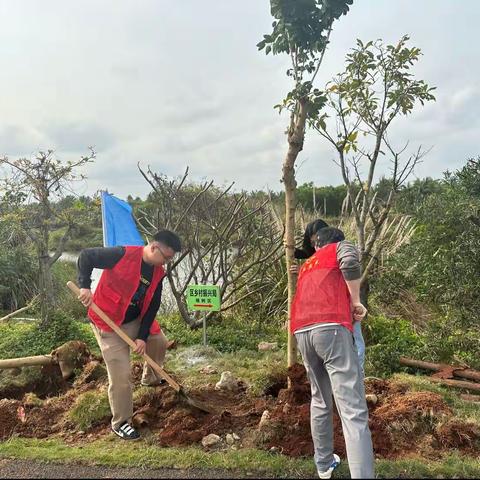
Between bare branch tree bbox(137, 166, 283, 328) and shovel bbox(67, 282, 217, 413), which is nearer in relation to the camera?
shovel bbox(67, 282, 217, 413)

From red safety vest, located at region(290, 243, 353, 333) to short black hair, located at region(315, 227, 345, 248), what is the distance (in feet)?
0.51

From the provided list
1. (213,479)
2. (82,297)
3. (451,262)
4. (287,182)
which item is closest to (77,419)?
(82,297)

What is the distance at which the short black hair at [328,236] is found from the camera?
380 cm

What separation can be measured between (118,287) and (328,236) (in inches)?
78.7

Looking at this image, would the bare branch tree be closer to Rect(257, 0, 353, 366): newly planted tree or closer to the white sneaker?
Rect(257, 0, 353, 366): newly planted tree

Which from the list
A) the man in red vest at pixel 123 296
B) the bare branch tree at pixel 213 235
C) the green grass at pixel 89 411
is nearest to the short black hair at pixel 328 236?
the man in red vest at pixel 123 296

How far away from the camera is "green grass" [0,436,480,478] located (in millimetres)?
3596

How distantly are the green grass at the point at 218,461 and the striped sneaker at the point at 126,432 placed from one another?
93 mm

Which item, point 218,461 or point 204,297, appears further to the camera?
point 204,297

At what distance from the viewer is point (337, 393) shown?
3301 millimetres

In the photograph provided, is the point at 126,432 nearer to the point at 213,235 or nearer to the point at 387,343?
the point at 387,343

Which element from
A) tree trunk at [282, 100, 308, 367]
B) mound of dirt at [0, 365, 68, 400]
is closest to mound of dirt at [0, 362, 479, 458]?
Result: tree trunk at [282, 100, 308, 367]

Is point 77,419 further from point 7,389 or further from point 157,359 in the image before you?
point 7,389

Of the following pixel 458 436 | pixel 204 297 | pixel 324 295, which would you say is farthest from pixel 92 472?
pixel 204 297
